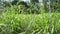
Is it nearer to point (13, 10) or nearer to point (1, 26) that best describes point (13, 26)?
point (1, 26)

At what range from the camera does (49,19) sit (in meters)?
5.29

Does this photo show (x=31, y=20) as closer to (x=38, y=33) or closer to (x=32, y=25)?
(x=32, y=25)

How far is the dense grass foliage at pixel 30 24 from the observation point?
4.98 m

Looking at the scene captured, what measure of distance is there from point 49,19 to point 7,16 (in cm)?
130

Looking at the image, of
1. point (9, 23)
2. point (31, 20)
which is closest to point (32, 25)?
point (31, 20)

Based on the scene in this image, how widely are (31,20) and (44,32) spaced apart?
733mm

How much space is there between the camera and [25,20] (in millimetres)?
5676

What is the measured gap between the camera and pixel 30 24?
5.30m

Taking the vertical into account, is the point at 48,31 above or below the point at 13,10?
below

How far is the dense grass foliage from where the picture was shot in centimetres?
498

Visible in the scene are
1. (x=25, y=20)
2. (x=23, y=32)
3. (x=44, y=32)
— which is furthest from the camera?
(x=25, y=20)

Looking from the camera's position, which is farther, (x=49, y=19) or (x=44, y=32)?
(x=49, y=19)

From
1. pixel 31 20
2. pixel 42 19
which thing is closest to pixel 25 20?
pixel 31 20

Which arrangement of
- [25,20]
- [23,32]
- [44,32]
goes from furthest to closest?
1. [25,20]
2. [23,32]
3. [44,32]
